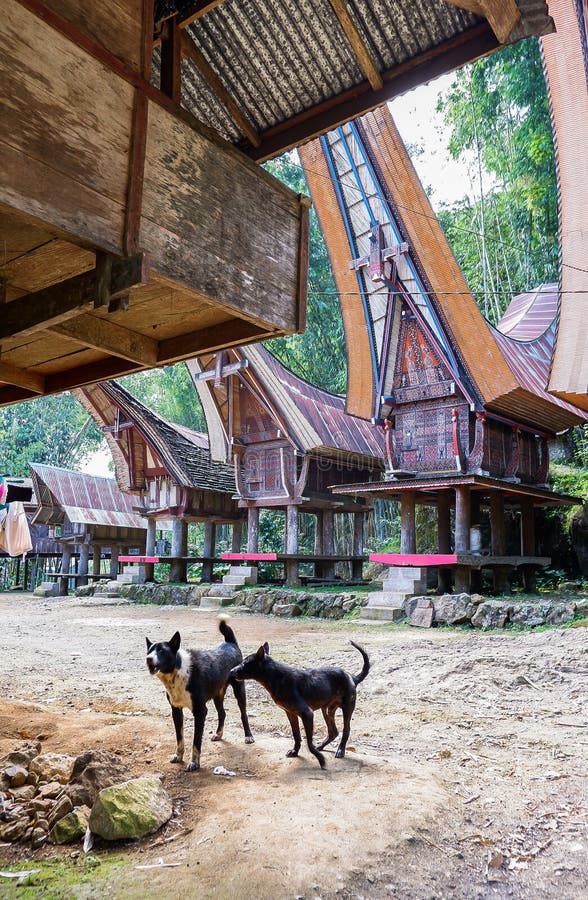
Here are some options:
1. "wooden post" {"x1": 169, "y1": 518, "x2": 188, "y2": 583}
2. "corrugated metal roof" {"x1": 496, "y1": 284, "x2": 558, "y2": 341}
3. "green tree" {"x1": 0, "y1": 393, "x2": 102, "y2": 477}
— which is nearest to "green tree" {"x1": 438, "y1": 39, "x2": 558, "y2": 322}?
"corrugated metal roof" {"x1": 496, "y1": 284, "x2": 558, "y2": 341}

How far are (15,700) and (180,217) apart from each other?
5034 millimetres

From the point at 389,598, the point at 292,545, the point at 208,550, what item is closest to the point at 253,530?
the point at 292,545

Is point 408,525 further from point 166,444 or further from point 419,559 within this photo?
point 166,444

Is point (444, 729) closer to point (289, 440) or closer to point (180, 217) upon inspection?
point (180, 217)

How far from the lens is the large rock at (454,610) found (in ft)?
35.7

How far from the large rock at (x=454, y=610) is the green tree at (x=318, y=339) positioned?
18184mm

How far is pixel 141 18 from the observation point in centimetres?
345

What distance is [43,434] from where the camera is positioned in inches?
1441

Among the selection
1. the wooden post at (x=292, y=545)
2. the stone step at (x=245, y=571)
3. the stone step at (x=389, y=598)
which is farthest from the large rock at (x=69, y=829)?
the stone step at (x=245, y=571)

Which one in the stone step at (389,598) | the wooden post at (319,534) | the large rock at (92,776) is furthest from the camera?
the wooden post at (319,534)

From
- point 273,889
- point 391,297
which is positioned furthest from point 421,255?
point 273,889

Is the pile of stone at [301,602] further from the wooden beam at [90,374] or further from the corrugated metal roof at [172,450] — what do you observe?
the wooden beam at [90,374]

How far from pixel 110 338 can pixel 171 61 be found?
1775 mm

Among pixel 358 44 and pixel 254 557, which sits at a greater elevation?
pixel 358 44
